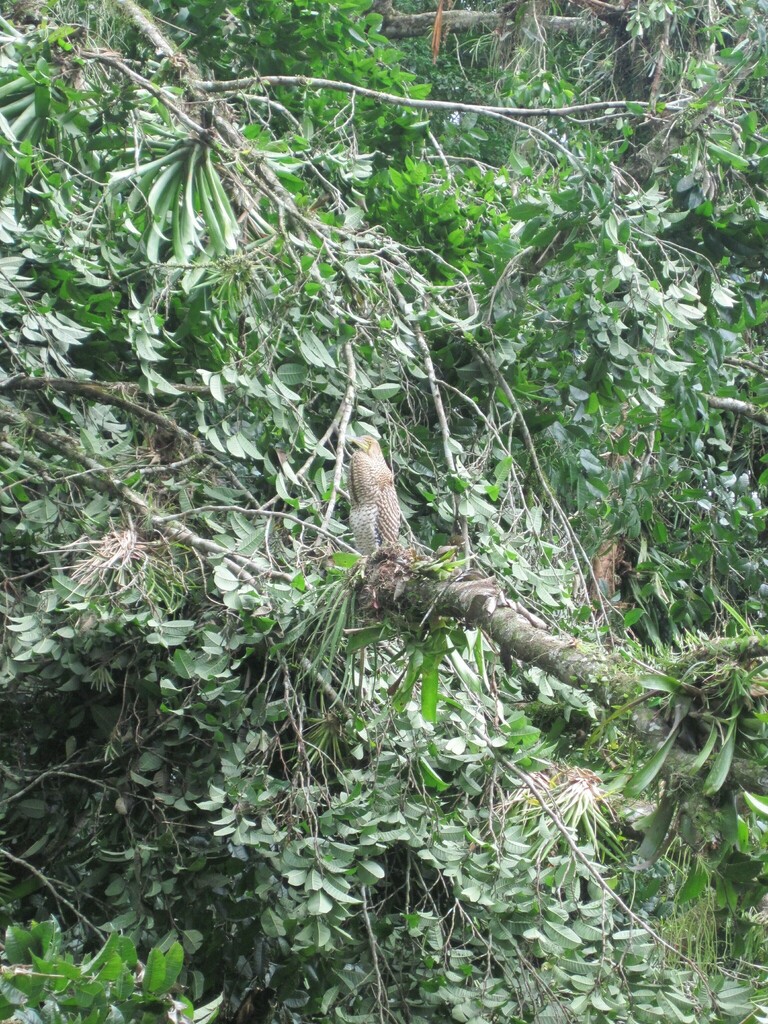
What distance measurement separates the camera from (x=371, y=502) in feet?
9.06

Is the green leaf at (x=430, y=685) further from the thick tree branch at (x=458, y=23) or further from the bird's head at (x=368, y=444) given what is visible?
the thick tree branch at (x=458, y=23)

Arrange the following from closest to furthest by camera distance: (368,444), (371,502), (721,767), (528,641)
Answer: (721,767)
(528,641)
(371,502)
(368,444)

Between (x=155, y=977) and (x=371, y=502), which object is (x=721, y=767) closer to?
(x=155, y=977)

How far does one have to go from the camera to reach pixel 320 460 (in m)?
2.80

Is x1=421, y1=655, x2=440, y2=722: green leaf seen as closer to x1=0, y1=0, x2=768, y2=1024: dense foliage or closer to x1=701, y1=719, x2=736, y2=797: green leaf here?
x1=0, y1=0, x2=768, y2=1024: dense foliage

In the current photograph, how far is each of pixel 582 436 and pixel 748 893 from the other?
2.18 meters

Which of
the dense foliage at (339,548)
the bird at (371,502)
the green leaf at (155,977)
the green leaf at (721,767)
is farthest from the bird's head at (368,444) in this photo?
the green leaf at (721,767)

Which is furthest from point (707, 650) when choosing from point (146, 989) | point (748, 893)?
point (146, 989)

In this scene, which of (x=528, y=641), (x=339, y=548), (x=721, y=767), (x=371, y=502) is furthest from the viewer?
(x=371, y=502)

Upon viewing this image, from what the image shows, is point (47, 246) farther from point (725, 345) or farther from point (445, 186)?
point (725, 345)

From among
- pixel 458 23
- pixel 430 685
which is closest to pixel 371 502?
pixel 430 685

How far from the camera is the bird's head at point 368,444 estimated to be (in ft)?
9.47

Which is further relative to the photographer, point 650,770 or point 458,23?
point 458,23

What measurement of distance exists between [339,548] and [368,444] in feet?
2.05
